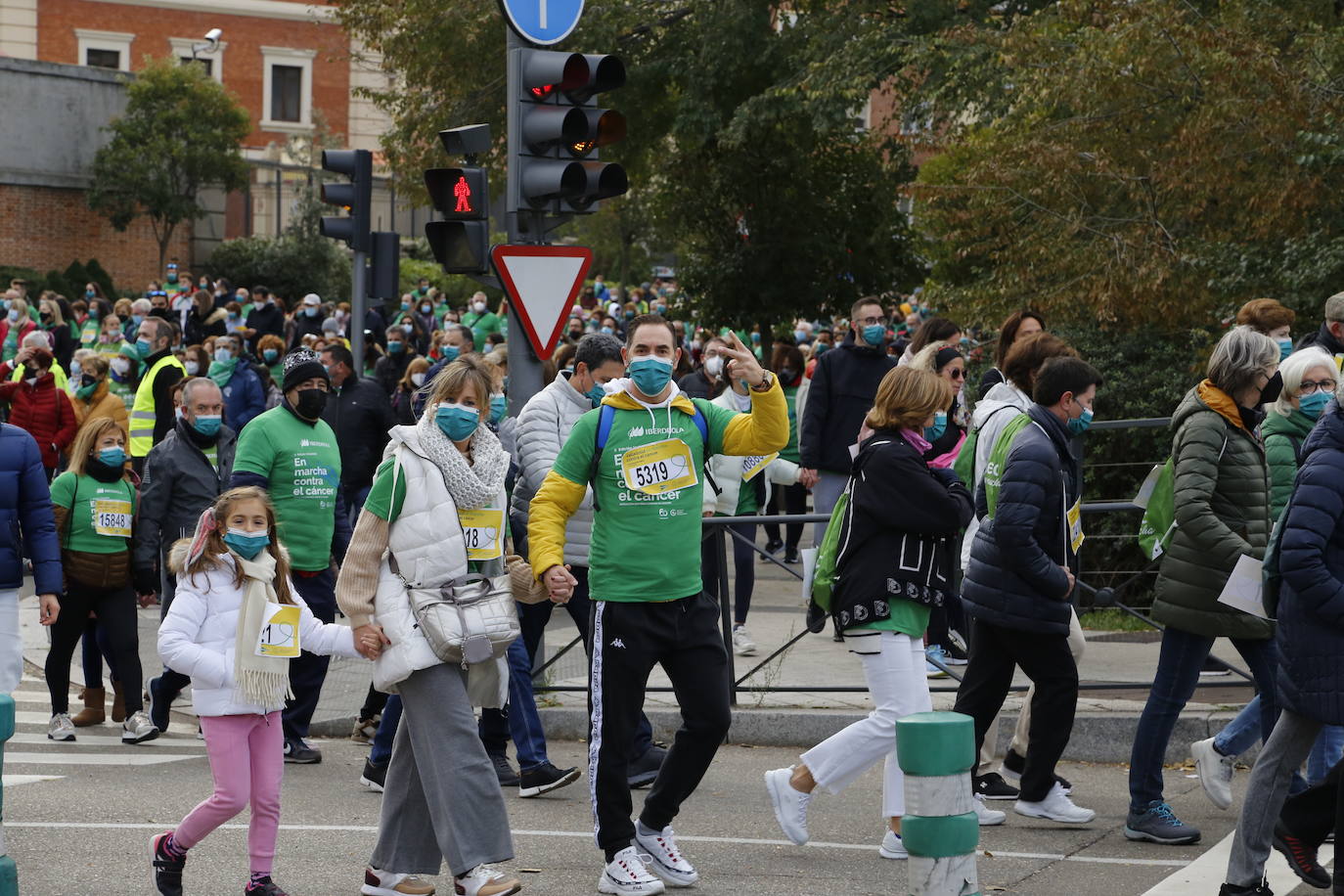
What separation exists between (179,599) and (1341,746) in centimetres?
468

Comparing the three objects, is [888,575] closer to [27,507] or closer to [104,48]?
[27,507]

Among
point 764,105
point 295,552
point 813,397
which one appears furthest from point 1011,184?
point 295,552

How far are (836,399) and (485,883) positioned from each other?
6142 millimetres

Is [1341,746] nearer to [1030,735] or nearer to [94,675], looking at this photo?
[1030,735]

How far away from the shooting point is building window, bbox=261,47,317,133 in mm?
56469

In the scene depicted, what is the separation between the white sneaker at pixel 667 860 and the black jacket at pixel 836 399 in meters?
5.38

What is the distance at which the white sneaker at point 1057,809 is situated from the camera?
7.30m

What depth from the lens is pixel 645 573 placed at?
20.7 ft

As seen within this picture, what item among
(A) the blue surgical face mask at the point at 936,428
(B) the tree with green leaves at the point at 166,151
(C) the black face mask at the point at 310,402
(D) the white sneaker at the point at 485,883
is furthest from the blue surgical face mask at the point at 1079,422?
(B) the tree with green leaves at the point at 166,151

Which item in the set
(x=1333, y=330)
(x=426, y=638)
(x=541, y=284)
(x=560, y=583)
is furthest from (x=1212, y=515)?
(x=541, y=284)

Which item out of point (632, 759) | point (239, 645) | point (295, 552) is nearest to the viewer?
point (239, 645)

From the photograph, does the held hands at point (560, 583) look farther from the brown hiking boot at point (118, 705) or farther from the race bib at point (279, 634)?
the brown hiking boot at point (118, 705)

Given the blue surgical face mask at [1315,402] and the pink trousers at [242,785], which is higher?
the blue surgical face mask at [1315,402]

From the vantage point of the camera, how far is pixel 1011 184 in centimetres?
1498
